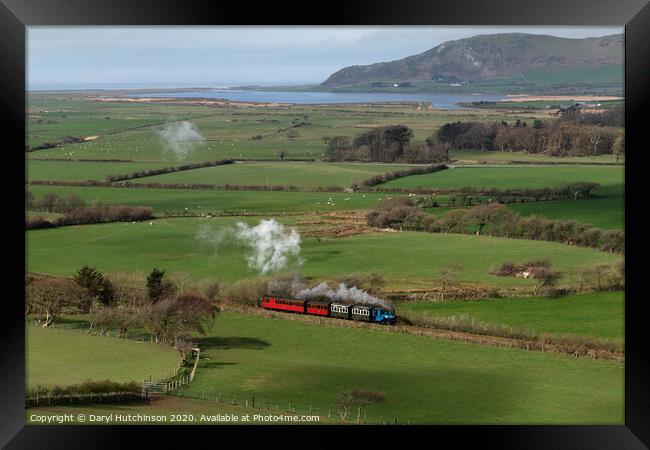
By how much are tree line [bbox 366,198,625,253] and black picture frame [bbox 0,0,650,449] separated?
335cm

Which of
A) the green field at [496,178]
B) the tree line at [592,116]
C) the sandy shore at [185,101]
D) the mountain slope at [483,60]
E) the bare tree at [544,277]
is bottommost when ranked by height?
the bare tree at [544,277]

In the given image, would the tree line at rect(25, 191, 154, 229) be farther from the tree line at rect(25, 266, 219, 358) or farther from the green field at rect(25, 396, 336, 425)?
the green field at rect(25, 396, 336, 425)

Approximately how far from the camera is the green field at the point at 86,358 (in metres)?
7.22

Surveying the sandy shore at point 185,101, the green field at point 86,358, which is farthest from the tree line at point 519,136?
the green field at point 86,358

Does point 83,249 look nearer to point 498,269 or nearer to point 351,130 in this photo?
point 351,130

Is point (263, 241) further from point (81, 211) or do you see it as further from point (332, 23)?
point (332, 23)

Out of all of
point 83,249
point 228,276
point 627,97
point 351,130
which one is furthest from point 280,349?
point 627,97

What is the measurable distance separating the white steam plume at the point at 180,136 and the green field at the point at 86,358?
3024 millimetres

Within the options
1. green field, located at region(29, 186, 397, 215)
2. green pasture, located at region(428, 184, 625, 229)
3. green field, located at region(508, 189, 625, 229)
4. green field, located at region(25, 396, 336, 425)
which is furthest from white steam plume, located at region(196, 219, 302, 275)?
green field, located at region(508, 189, 625, 229)

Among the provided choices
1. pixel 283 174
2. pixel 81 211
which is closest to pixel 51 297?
pixel 81 211

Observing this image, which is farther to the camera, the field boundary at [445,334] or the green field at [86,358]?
the field boundary at [445,334]

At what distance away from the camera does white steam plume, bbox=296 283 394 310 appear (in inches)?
359

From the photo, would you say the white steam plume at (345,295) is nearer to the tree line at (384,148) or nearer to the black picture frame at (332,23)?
the tree line at (384,148)

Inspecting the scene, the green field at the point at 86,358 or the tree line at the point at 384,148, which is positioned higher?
the tree line at the point at 384,148
